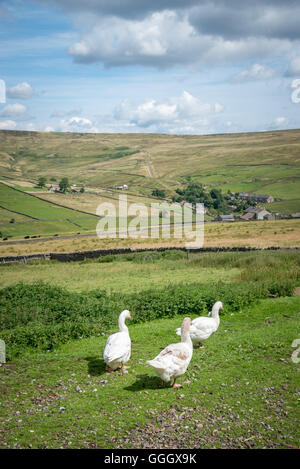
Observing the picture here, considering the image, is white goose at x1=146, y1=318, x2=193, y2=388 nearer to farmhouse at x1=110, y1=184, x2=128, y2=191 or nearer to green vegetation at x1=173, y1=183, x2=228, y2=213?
green vegetation at x1=173, y1=183, x2=228, y2=213

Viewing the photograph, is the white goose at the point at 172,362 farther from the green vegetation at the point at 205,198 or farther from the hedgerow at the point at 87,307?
the green vegetation at the point at 205,198

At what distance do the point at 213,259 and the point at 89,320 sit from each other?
20373mm

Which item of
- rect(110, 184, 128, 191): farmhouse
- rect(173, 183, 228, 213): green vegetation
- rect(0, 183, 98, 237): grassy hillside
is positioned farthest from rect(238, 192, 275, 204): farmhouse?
rect(0, 183, 98, 237): grassy hillside

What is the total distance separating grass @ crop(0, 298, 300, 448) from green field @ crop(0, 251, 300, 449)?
28mm

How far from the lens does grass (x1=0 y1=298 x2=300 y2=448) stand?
8234 mm

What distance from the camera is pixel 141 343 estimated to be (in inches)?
575

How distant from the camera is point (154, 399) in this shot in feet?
32.6

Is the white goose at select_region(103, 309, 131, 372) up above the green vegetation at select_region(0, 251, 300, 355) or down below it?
above

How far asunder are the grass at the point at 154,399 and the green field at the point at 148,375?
0.03m

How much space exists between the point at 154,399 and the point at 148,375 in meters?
1.53

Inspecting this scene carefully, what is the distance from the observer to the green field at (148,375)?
8.41m

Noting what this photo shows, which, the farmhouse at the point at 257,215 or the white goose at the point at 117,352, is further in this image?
the farmhouse at the point at 257,215

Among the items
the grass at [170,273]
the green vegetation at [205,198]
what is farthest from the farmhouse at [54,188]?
the grass at [170,273]

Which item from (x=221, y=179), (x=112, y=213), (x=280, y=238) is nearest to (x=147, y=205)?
(x=112, y=213)
